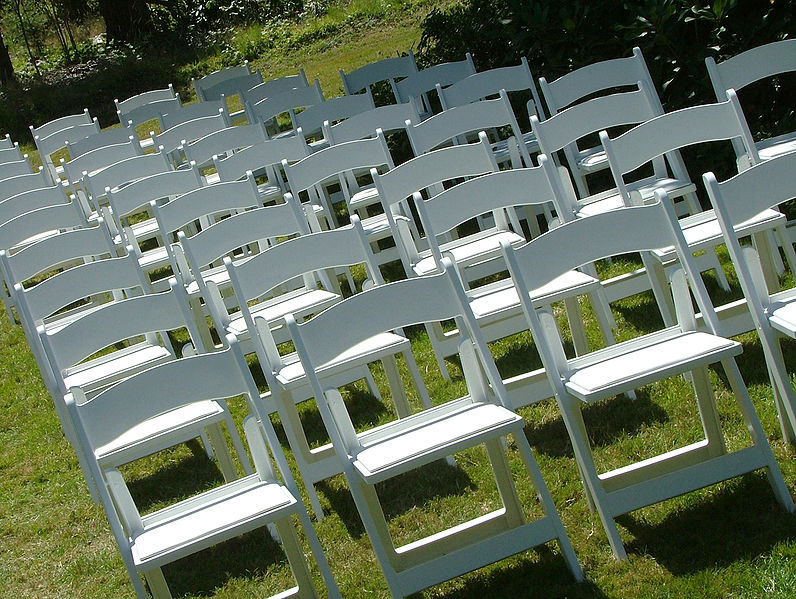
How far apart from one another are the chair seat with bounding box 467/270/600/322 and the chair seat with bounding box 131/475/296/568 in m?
1.36

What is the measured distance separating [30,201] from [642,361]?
5.52 metres

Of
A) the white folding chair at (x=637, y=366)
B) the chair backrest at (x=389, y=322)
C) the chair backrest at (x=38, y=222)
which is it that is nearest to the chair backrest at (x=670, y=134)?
the white folding chair at (x=637, y=366)

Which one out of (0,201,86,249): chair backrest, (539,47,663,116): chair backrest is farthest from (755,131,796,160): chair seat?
(0,201,86,249): chair backrest

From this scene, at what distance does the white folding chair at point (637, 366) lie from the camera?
3.76 m

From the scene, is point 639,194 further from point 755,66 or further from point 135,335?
point 135,335

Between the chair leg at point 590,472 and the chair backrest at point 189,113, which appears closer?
the chair leg at point 590,472

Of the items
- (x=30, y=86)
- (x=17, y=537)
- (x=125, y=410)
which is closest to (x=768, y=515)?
(x=125, y=410)

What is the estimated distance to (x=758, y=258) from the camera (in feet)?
13.4

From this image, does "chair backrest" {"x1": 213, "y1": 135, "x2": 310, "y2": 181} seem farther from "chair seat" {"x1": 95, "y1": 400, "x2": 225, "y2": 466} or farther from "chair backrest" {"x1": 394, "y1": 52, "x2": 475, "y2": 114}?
"chair seat" {"x1": 95, "y1": 400, "x2": 225, "y2": 466}

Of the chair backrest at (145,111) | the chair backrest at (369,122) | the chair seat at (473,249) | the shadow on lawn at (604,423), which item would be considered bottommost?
the shadow on lawn at (604,423)

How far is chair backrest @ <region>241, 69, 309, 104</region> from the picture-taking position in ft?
33.3

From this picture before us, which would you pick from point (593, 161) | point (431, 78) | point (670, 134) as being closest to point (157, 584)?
point (670, 134)

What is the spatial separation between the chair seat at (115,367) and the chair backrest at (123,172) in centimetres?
239

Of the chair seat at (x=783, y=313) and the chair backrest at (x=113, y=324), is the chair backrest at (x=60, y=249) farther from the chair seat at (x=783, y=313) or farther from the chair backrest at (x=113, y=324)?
the chair seat at (x=783, y=313)
